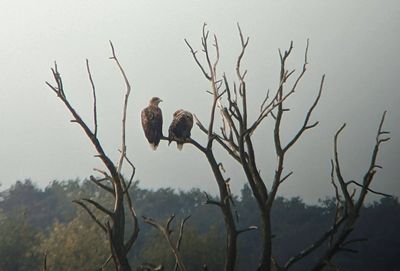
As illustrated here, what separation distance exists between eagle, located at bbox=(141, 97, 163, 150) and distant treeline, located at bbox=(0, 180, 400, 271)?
5300 millimetres

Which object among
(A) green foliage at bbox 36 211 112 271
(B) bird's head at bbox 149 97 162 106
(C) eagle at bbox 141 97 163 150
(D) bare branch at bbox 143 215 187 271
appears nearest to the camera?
(D) bare branch at bbox 143 215 187 271

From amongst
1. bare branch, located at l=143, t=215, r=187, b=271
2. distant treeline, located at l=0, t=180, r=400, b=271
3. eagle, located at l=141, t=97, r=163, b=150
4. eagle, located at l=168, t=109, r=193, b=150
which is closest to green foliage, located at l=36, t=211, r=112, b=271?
distant treeline, located at l=0, t=180, r=400, b=271

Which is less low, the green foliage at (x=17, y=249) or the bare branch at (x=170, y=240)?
the green foliage at (x=17, y=249)

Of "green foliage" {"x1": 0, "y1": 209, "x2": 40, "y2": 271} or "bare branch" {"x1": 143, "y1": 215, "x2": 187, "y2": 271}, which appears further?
"green foliage" {"x1": 0, "y1": 209, "x2": 40, "y2": 271}

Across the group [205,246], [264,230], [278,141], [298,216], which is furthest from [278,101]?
[298,216]

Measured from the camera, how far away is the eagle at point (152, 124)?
7479 millimetres

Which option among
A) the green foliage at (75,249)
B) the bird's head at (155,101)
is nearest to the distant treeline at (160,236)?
the green foliage at (75,249)

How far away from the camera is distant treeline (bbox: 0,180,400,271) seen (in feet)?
92.1

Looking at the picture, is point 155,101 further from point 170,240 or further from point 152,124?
point 170,240

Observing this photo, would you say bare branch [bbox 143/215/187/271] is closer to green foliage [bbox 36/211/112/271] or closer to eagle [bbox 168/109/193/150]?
eagle [bbox 168/109/193/150]

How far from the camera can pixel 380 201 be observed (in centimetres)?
5766

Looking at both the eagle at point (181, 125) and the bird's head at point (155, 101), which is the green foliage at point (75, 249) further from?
the eagle at point (181, 125)

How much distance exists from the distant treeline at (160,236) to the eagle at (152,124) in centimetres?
530

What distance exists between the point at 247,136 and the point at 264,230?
90cm
